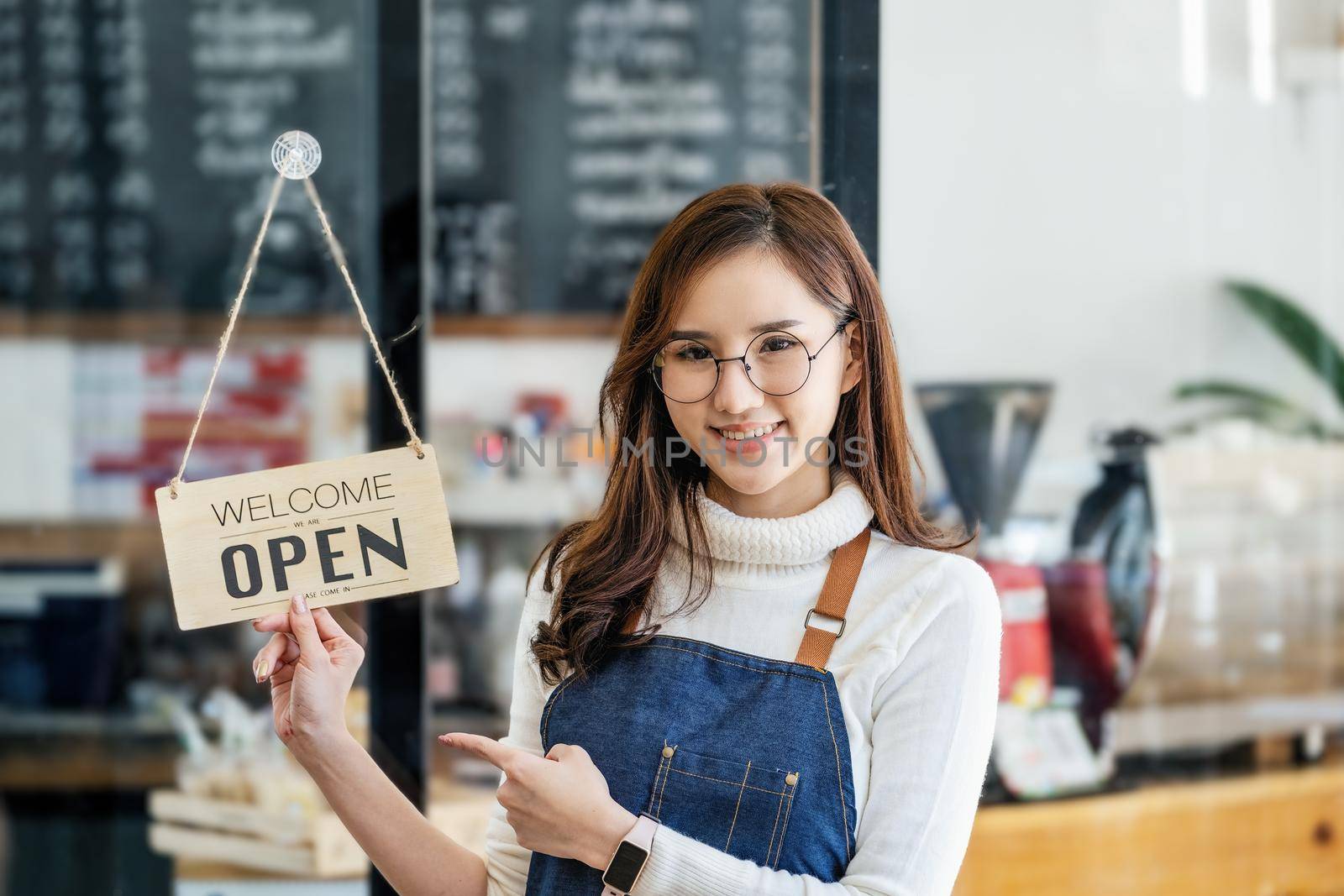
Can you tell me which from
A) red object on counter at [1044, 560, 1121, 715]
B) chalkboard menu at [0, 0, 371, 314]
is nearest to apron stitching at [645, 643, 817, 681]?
red object on counter at [1044, 560, 1121, 715]

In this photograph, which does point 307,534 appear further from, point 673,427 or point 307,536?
point 673,427

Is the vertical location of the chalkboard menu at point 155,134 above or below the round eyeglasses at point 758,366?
above

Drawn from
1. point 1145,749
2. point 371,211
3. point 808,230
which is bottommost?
point 1145,749

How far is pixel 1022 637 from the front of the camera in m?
2.08

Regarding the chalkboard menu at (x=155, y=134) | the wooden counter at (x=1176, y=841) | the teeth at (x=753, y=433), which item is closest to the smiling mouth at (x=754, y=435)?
the teeth at (x=753, y=433)

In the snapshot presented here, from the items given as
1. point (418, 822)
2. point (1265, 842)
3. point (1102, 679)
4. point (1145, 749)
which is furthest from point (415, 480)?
point (1265, 842)

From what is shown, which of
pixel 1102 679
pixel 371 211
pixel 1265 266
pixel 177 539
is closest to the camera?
pixel 177 539

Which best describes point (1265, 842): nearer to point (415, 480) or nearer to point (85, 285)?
point (415, 480)

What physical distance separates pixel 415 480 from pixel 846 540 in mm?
369

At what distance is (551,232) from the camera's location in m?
3.07

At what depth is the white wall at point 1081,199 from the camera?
2.31 meters

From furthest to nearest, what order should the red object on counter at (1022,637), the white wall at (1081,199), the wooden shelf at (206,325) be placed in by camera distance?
the wooden shelf at (206,325) → the white wall at (1081,199) → the red object on counter at (1022,637)

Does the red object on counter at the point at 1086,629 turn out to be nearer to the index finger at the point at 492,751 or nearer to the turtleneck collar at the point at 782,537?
the turtleneck collar at the point at 782,537

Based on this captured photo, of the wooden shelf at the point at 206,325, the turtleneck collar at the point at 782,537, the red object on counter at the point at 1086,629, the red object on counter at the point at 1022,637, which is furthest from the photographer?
the wooden shelf at the point at 206,325
